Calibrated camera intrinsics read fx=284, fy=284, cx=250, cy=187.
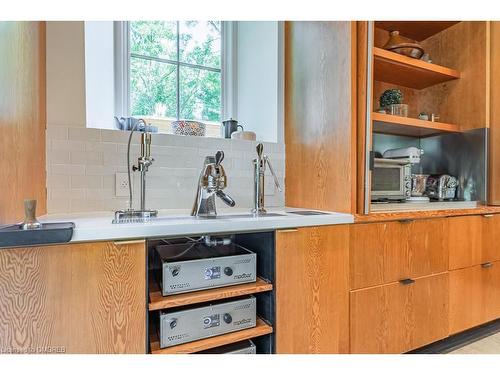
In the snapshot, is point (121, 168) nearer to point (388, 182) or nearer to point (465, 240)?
point (388, 182)

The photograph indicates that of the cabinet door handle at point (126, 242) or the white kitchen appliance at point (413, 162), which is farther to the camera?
the white kitchen appliance at point (413, 162)

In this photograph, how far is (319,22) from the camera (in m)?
1.53

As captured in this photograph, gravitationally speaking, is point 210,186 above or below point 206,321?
above

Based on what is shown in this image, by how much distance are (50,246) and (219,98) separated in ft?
5.00

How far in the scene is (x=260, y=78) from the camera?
6.31ft

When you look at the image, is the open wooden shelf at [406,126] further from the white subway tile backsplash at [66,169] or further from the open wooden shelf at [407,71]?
the white subway tile backsplash at [66,169]

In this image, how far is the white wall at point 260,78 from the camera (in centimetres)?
183

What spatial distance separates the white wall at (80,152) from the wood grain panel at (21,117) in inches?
2.0

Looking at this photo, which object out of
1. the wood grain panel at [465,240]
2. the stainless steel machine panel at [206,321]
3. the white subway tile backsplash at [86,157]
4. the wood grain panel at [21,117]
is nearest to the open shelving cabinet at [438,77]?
the wood grain panel at [465,240]

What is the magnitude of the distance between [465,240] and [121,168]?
6.27 feet

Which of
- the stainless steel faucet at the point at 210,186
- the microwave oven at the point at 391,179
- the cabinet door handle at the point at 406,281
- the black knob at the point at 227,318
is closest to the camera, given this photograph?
the black knob at the point at 227,318

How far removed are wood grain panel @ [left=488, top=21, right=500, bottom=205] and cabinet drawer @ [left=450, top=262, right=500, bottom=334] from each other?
1.56ft

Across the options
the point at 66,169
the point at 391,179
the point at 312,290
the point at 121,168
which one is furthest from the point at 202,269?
the point at 391,179
